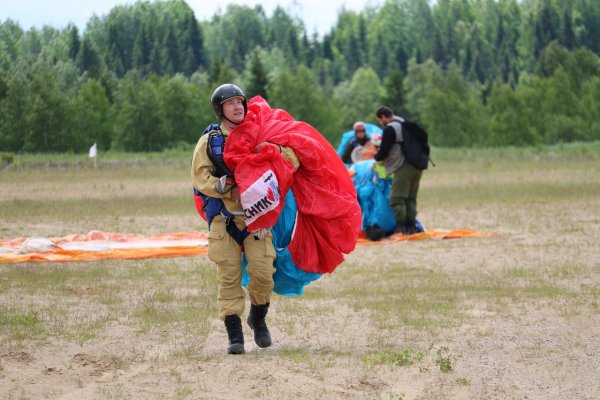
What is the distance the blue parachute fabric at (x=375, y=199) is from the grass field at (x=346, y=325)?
0.82 meters

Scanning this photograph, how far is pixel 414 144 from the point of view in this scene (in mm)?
15430

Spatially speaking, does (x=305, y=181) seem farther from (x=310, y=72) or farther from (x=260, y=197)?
(x=310, y=72)

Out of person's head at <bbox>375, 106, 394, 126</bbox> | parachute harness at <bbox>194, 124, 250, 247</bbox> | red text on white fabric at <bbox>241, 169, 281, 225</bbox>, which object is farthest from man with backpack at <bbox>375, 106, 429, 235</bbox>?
red text on white fabric at <bbox>241, 169, 281, 225</bbox>

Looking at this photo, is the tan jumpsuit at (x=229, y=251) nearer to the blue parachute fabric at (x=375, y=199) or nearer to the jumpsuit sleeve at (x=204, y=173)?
the jumpsuit sleeve at (x=204, y=173)

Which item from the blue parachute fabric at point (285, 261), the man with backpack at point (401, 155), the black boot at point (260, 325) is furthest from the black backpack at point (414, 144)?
the black boot at point (260, 325)

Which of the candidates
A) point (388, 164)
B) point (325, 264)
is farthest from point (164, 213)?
point (325, 264)

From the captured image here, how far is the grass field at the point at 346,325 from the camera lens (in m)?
6.63

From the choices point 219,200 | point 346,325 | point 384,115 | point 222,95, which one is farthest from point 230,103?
point 384,115

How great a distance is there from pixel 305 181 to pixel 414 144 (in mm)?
7616

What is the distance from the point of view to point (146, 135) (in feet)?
201

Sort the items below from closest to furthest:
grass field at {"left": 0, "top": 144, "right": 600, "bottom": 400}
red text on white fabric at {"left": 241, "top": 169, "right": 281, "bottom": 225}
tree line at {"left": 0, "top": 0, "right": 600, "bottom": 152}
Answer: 1. grass field at {"left": 0, "top": 144, "right": 600, "bottom": 400}
2. red text on white fabric at {"left": 241, "top": 169, "right": 281, "bottom": 225}
3. tree line at {"left": 0, "top": 0, "right": 600, "bottom": 152}

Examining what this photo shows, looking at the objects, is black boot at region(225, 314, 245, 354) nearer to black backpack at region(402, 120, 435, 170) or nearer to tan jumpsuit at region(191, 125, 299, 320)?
tan jumpsuit at region(191, 125, 299, 320)

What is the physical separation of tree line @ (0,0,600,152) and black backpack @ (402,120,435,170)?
763 cm

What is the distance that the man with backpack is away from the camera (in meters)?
15.4
